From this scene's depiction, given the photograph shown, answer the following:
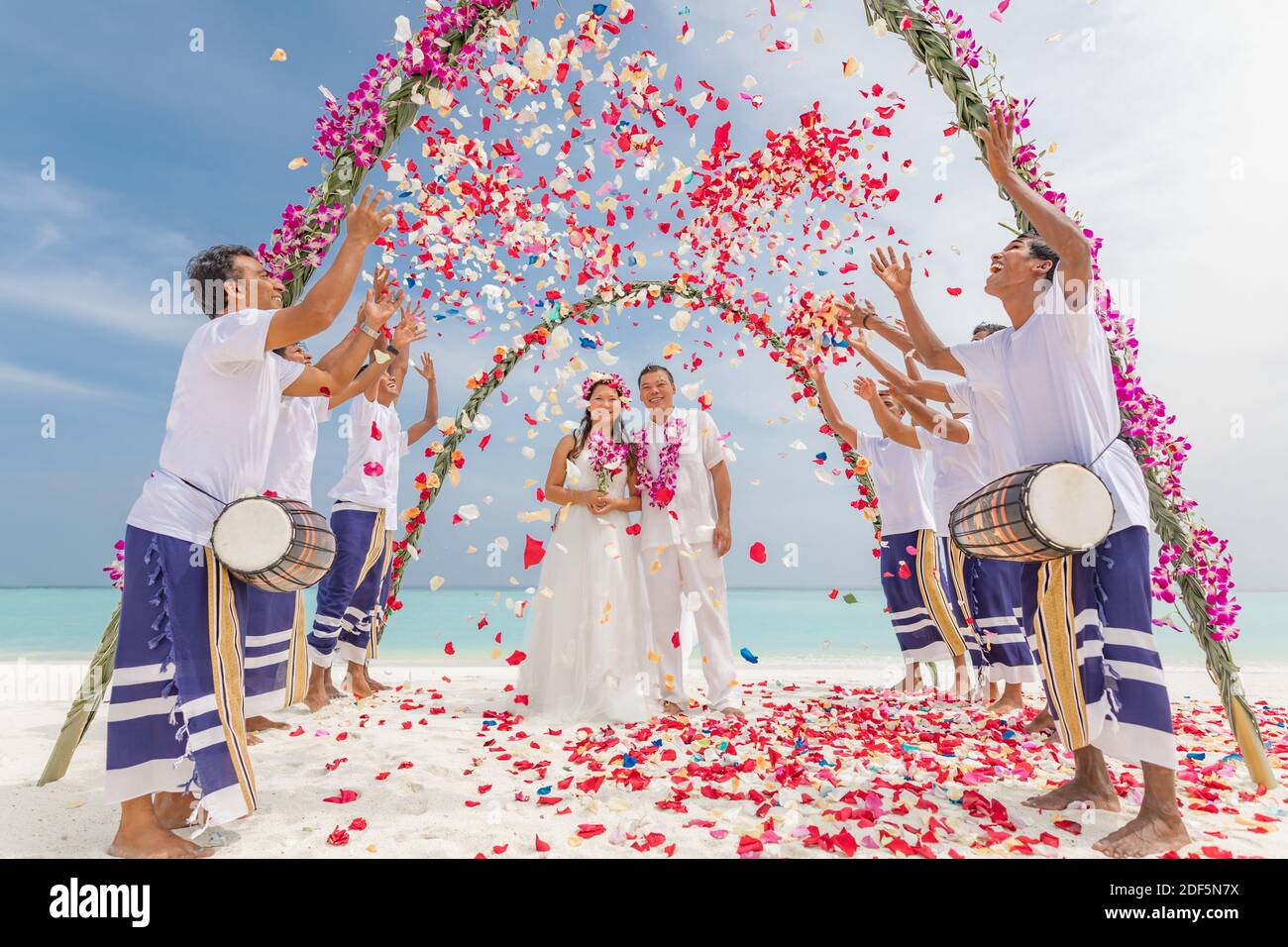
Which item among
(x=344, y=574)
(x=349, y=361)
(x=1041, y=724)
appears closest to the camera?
(x=349, y=361)

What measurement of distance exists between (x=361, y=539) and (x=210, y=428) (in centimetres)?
333

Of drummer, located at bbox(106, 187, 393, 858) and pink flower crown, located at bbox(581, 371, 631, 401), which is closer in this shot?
drummer, located at bbox(106, 187, 393, 858)

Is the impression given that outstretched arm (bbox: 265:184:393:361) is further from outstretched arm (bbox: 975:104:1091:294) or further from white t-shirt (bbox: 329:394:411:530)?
white t-shirt (bbox: 329:394:411:530)

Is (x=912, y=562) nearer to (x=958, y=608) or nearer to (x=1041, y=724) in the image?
(x=958, y=608)

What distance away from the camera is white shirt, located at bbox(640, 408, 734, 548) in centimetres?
585

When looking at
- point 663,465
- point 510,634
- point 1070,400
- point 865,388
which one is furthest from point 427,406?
point 510,634

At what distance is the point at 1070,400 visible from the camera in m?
3.13

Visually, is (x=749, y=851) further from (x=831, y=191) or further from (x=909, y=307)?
(x=831, y=191)

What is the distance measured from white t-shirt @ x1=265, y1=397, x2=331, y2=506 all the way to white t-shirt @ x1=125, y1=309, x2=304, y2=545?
2050 mm

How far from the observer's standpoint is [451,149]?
5176 millimetres

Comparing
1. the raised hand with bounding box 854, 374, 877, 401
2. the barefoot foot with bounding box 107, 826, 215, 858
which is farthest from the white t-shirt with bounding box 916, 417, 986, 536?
the barefoot foot with bounding box 107, 826, 215, 858

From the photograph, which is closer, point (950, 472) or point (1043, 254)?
point (1043, 254)
